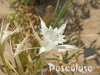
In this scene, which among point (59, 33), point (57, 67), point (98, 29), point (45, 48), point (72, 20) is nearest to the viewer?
point (45, 48)

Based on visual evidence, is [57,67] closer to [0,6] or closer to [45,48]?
[45,48]

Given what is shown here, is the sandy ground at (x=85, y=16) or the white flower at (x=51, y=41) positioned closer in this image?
the white flower at (x=51, y=41)

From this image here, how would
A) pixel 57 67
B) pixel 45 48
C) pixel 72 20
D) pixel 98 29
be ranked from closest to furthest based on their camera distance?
pixel 45 48 → pixel 57 67 → pixel 98 29 → pixel 72 20

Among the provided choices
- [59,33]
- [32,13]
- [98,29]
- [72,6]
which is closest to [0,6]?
[32,13]

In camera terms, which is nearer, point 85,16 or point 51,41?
point 51,41

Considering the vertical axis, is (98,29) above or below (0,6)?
below

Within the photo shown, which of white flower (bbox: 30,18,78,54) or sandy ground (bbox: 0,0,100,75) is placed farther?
sandy ground (bbox: 0,0,100,75)

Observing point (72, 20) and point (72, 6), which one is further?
point (72, 6)

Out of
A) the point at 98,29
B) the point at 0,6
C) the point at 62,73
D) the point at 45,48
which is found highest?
the point at 0,6

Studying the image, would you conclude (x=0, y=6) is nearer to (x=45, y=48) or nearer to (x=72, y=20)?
(x=72, y=20)
